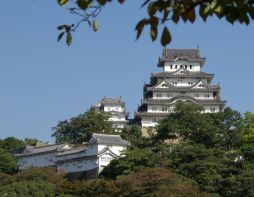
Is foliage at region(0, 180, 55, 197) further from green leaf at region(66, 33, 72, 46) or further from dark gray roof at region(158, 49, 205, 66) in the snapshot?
green leaf at region(66, 33, 72, 46)

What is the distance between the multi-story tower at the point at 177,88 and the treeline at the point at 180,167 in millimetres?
8844

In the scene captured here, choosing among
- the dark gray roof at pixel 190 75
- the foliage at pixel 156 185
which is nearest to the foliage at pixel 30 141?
the dark gray roof at pixel 190 75

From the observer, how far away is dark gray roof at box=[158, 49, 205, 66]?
56.4 m

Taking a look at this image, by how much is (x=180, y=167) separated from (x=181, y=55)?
23.4m

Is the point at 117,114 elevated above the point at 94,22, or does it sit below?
above

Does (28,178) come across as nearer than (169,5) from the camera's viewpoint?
No

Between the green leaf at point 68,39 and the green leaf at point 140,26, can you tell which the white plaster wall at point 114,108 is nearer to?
the green leaf at point 68,39

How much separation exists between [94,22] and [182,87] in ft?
165

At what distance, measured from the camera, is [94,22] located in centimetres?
427

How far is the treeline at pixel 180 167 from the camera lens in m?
31.4

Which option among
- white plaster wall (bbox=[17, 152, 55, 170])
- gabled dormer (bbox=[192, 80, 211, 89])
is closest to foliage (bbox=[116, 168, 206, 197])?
white plaster wall (bbox=[17, 152, 55, 170])

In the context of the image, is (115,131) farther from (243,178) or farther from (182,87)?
(243,178)

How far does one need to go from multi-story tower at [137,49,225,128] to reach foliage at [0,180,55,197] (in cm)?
1791

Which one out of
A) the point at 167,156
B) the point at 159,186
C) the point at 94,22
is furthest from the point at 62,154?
the point at 94,22
